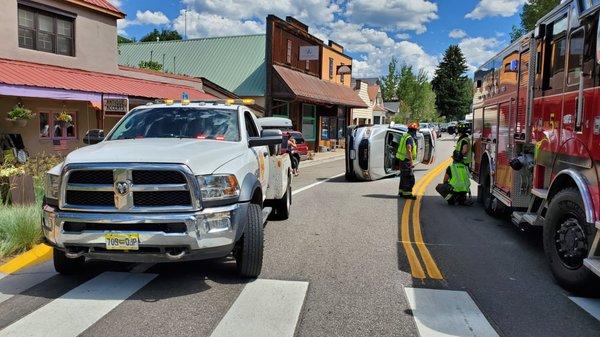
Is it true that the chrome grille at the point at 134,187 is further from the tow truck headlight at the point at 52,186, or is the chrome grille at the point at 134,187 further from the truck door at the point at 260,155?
the truck door at the point at 260,155

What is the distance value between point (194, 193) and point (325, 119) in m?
31.6

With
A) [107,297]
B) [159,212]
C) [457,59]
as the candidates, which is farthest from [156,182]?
[457,59]

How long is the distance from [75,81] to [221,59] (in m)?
15.9

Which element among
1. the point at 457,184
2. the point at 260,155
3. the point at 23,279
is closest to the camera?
the point at 23,279

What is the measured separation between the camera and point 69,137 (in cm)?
1678

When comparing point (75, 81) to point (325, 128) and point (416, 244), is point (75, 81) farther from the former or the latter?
point (325, 128)

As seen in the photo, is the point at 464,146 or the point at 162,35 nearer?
the point at 464,146

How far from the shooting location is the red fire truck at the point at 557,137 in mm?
4980

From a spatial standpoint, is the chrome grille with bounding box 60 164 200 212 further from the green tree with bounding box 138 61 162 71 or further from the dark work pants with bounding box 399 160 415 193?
the green tree with bounding box 138 61 162 71

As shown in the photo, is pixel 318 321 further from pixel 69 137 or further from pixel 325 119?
pixel 325 119

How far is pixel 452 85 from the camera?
9712 centimetres

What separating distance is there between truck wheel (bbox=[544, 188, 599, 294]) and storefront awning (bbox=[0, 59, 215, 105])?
12311 millimetres

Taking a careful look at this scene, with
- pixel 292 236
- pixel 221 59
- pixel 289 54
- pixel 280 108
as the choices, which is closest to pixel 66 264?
pixel 292 236

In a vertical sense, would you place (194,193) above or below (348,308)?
above
